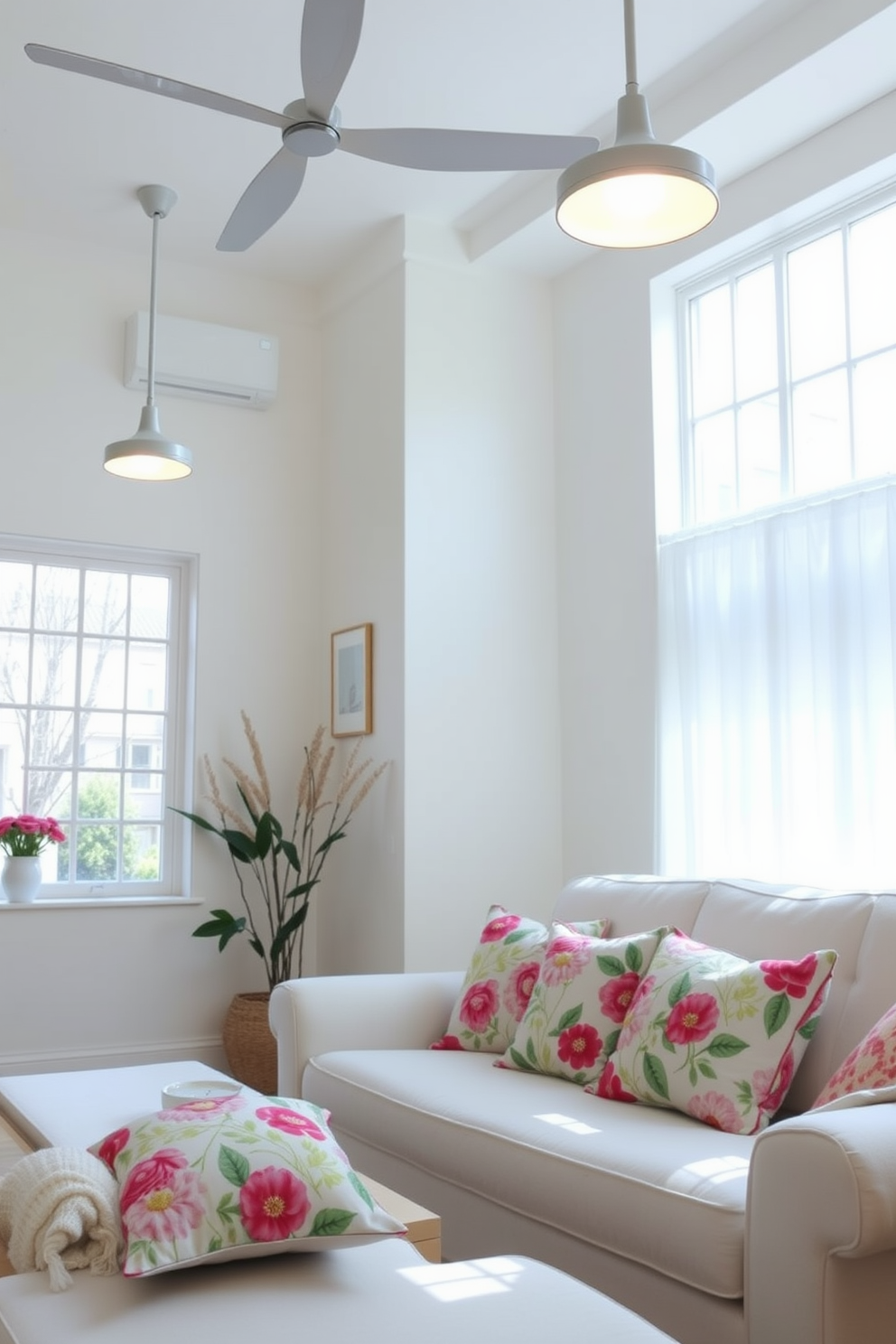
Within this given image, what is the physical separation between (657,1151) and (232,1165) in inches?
34.5

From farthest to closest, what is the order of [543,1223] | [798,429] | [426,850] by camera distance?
[426,850] < [798,429] < [543,1223]

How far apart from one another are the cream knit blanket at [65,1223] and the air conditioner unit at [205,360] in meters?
3.63

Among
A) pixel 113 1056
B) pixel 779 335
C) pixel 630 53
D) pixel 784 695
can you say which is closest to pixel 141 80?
pixel 630 53

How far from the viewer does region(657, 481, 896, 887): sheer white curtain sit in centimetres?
339

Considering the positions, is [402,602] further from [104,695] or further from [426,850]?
[104,695]

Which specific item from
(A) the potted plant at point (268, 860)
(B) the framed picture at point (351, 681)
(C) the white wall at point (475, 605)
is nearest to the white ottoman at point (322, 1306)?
(C) the white wall at point (475, 605)

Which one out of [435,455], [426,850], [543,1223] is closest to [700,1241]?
[543,1223]

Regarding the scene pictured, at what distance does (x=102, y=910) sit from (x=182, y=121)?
2.77 meters

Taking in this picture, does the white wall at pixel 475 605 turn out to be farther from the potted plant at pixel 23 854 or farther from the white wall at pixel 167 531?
the potted plant at pixel 23 854

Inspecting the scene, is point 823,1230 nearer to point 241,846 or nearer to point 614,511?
point 614,511

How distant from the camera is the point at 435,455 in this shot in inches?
Answer: 183

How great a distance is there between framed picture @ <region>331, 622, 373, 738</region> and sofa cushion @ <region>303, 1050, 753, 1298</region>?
69.3 inches

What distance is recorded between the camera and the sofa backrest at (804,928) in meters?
2.46

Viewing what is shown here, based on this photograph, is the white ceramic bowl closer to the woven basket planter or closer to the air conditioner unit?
the woven basket planter
